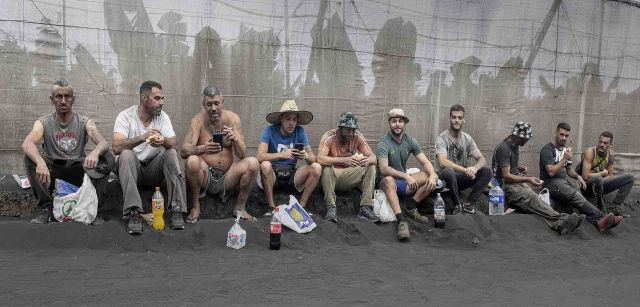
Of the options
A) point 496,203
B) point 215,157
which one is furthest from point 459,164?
point 215,157

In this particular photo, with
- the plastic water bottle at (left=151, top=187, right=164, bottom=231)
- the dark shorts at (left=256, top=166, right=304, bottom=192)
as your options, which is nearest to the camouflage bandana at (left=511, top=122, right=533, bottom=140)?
the dark shorts at (left=256, top=166, right=304, bottom=192)

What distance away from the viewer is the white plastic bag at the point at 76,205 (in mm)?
4941

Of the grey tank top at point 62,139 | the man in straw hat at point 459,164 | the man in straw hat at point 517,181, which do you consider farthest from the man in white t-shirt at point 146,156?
the man in straw hat at point 517,181

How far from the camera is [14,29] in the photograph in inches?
235

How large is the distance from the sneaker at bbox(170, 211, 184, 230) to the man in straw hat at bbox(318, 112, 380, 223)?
5.26 ft

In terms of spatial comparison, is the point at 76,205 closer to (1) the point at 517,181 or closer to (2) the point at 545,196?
(1) the point at 517,181

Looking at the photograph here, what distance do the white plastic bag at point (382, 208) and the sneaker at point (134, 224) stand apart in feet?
8.43

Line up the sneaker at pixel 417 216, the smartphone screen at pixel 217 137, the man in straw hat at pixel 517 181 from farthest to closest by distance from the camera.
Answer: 1. the man in straw hat at pixel 517 181
2. the sneaker at pixel 417 216
3. the smartphone screen at pixel 217 137

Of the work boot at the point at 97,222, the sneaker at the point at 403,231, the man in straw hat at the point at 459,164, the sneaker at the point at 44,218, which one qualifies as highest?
the man in straw hat at the point at 459,164

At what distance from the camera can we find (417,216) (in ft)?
20.9

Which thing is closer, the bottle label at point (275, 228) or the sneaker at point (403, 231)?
the bottle label at point (275, 228)

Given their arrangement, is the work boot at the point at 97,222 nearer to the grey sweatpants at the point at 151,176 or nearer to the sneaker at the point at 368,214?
the grey sweatpants at the point at 151,176

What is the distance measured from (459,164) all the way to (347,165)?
1675 millimetres

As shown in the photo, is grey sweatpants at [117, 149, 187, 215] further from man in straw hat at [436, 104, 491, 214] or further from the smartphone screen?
man in straw hat at [436, 104, 491, 214]
